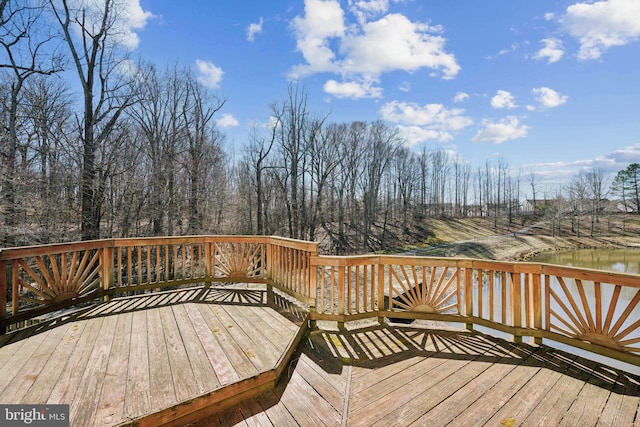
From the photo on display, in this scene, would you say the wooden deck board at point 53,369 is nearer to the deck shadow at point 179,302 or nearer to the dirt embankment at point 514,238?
the deck shadow at point 179,302

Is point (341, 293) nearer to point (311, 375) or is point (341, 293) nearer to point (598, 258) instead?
point (311, 375)

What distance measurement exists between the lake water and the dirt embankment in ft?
4.19

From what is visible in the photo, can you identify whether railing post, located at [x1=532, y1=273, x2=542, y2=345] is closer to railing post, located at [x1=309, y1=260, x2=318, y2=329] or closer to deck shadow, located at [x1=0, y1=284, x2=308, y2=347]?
railing post, located at [x1=309, y1=260, x2=318, y2=329]

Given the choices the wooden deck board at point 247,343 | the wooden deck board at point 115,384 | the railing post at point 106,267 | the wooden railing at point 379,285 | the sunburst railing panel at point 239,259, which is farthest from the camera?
the sunburst railing panel at point 239,259

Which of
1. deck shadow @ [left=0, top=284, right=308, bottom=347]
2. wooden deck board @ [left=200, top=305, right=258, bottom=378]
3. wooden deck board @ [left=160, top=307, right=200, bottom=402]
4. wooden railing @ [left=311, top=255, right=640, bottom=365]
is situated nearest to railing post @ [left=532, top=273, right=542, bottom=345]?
wooden railing @ [left=311, top=255, right=640, bottom=365]

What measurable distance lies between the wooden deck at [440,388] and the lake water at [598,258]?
22171mm

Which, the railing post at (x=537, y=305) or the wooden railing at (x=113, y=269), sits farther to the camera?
the wooden railing at (x=113, y=269)

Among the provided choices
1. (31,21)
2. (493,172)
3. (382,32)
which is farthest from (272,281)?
(493,172)

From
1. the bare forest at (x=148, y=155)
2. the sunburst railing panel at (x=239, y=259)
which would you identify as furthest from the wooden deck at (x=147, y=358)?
the bare forest at (x=148, y=155)

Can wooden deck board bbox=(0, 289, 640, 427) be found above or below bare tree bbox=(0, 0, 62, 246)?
below

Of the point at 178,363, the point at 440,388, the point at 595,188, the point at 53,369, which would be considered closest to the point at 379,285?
the point at 440,388

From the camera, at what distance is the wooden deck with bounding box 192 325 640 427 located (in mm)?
1960

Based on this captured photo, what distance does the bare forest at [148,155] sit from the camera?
869 centimetres

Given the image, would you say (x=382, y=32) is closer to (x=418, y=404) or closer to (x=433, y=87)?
(x=433, y=87)
